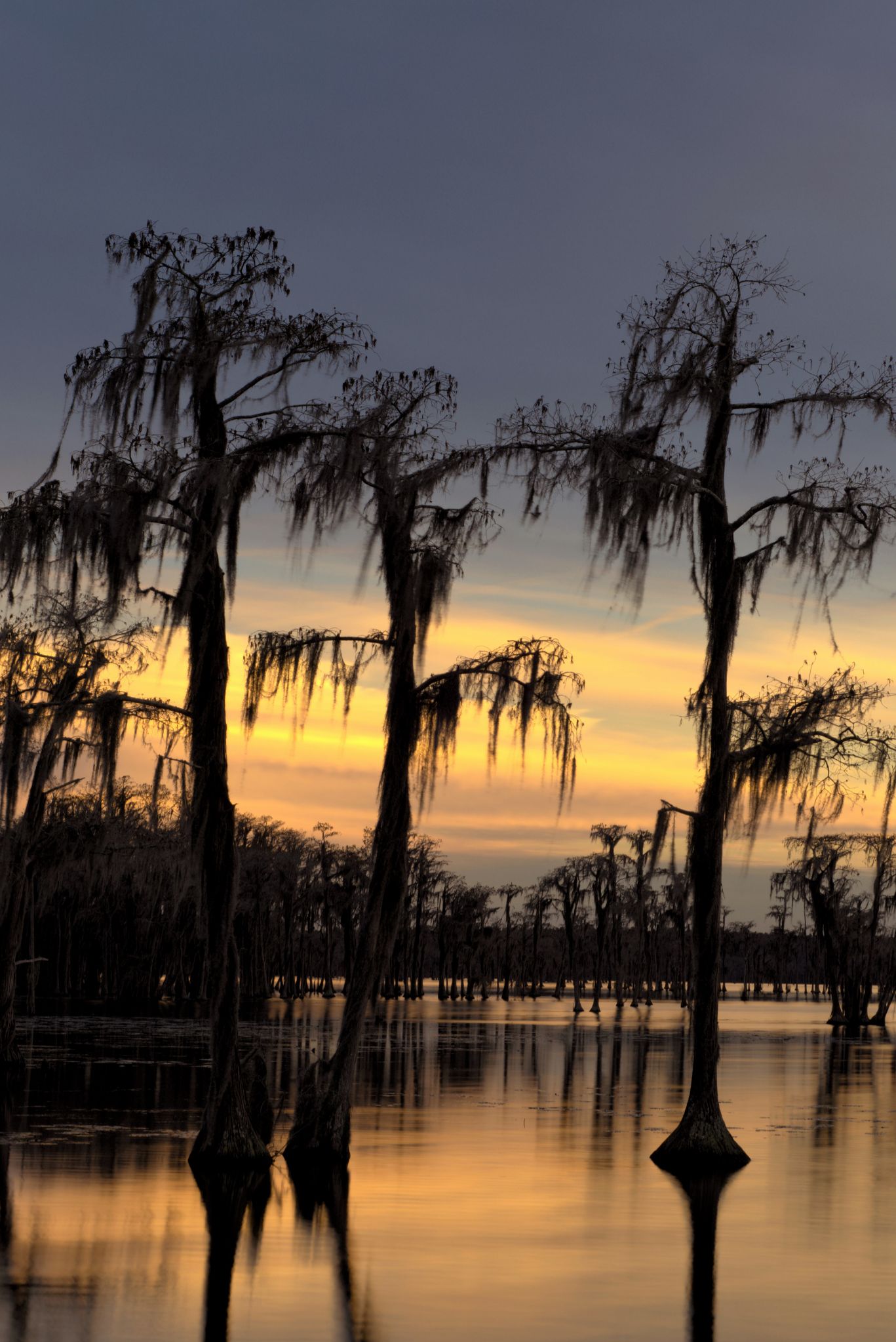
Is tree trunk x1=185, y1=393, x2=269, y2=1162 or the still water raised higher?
tree trunk x1=185, y1=393, x2=269, y2=1162

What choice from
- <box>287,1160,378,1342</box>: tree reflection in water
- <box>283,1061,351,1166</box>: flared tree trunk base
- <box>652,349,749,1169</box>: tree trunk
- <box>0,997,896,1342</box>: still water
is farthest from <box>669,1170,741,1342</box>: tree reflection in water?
<box>283,1061,351,1166</box>: flared tree trunk base

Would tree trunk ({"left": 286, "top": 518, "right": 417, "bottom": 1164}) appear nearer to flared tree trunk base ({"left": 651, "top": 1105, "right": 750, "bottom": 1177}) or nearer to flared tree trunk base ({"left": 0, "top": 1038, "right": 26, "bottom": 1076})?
flared tree trunk base ({"left": 651, "top": 1105, "right": 750, "bottom": 1177})

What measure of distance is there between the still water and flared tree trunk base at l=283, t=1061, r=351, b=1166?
1.46 ft

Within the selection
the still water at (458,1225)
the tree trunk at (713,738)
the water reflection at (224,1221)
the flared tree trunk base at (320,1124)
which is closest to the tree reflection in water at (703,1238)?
the still water at (458,1225)

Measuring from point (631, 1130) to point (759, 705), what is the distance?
34.1ft

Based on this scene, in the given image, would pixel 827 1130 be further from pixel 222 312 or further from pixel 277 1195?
pixel 222 312

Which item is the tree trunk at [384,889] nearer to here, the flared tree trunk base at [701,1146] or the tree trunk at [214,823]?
the tree trunk at [214,823]

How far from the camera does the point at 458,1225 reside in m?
17.4

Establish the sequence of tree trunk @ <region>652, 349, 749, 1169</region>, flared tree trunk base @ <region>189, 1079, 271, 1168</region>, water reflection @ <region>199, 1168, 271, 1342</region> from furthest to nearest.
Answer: tree trunk @ <region>652, 349, 749, 1169</region>, flared tree trunk base @ <region>189, 1079, 271, 1168</region>, water reflection @ <region>199, 1168, 271, 1342</region>

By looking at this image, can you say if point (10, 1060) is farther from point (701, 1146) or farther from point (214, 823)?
point (701, 1146)

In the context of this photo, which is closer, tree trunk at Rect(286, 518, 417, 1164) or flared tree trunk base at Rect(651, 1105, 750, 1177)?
flared tree trunk base at Rect(651, 1105, 750, 1177)

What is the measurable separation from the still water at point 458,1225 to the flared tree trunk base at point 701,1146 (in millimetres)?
404

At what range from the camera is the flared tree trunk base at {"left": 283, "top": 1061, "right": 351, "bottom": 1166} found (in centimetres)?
2102

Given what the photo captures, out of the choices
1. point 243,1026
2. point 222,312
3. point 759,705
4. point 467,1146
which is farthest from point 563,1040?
point 222,312
